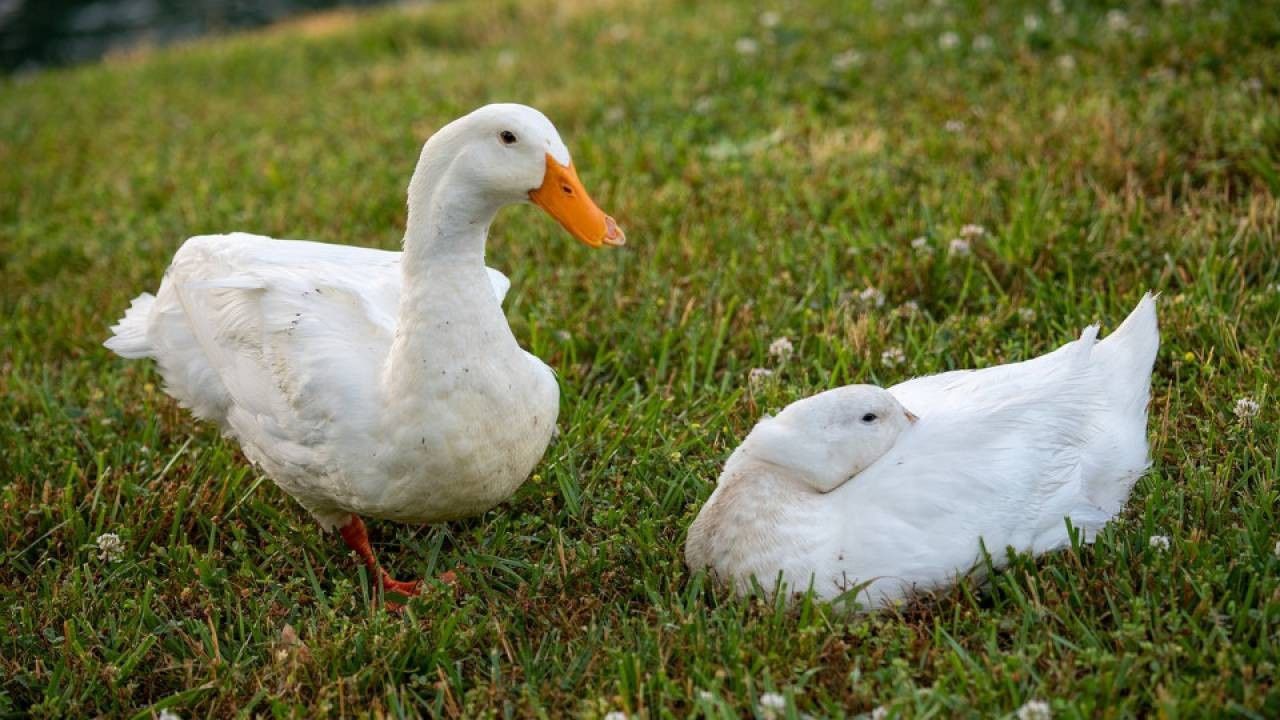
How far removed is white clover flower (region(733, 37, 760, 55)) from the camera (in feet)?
23.8

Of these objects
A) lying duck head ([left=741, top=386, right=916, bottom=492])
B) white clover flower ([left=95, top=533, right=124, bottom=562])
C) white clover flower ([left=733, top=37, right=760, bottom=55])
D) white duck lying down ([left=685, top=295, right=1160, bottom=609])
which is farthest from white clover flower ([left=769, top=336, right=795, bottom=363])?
white clover flower ([left=733, top=37, right=760, bottom=55])

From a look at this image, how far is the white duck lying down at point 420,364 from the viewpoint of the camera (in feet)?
9.73

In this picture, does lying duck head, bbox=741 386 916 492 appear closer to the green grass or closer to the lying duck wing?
the lying duck wing

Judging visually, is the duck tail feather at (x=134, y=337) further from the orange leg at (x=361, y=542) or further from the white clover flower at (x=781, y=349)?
the white clover flower at (x=781, y=349)

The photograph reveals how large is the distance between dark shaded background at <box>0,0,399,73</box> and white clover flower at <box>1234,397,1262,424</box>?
44.4ft

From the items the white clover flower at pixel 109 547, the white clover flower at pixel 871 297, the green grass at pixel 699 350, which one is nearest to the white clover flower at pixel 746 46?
the green grass at pixel 699 350

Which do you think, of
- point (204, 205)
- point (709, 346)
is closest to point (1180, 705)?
point (709, 346)

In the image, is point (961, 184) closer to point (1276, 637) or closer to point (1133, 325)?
point (1133, 325)

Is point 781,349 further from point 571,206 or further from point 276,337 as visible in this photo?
point 276,337

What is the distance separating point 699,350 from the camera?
426 centimetres

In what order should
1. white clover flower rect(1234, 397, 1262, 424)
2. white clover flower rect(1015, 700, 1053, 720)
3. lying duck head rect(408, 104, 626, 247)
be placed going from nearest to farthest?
white clover flower rect(1015, 700, 1053, 720) < lying duck head rect(408, 104, 626, 247) < white clover flower rect(1234, 397, 1262, 424)

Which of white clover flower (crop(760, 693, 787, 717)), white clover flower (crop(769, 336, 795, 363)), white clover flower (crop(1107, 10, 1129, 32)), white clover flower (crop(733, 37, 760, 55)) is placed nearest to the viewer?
white clover flower (crop(760, 693, 787, 717))

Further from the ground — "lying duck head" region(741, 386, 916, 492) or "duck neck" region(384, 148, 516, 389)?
"duck neck" region(384, 148, 516, 389)

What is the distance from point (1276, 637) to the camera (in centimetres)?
254
